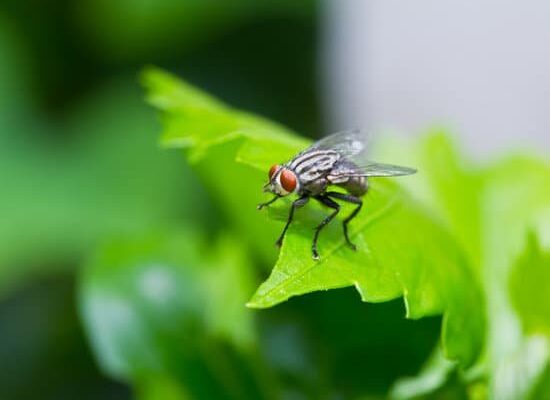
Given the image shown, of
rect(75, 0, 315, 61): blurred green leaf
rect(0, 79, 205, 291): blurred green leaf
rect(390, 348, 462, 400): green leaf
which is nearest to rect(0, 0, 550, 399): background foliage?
rect(390, 348, 462, 400): green leaf

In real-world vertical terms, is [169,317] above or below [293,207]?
below

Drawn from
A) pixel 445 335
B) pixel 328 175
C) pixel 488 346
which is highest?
pixel 328 175

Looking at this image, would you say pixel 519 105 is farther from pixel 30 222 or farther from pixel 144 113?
pixel 30 222

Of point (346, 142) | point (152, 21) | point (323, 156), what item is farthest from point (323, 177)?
point (152, 21)

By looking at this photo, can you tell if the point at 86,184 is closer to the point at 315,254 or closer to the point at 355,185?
the point at 355,185

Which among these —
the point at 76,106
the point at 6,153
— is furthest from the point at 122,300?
the point at 76,106

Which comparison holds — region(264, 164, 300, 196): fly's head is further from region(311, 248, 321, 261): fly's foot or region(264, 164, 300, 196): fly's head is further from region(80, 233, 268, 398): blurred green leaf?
region(80, 233, 268, 398): blurred green leaf
